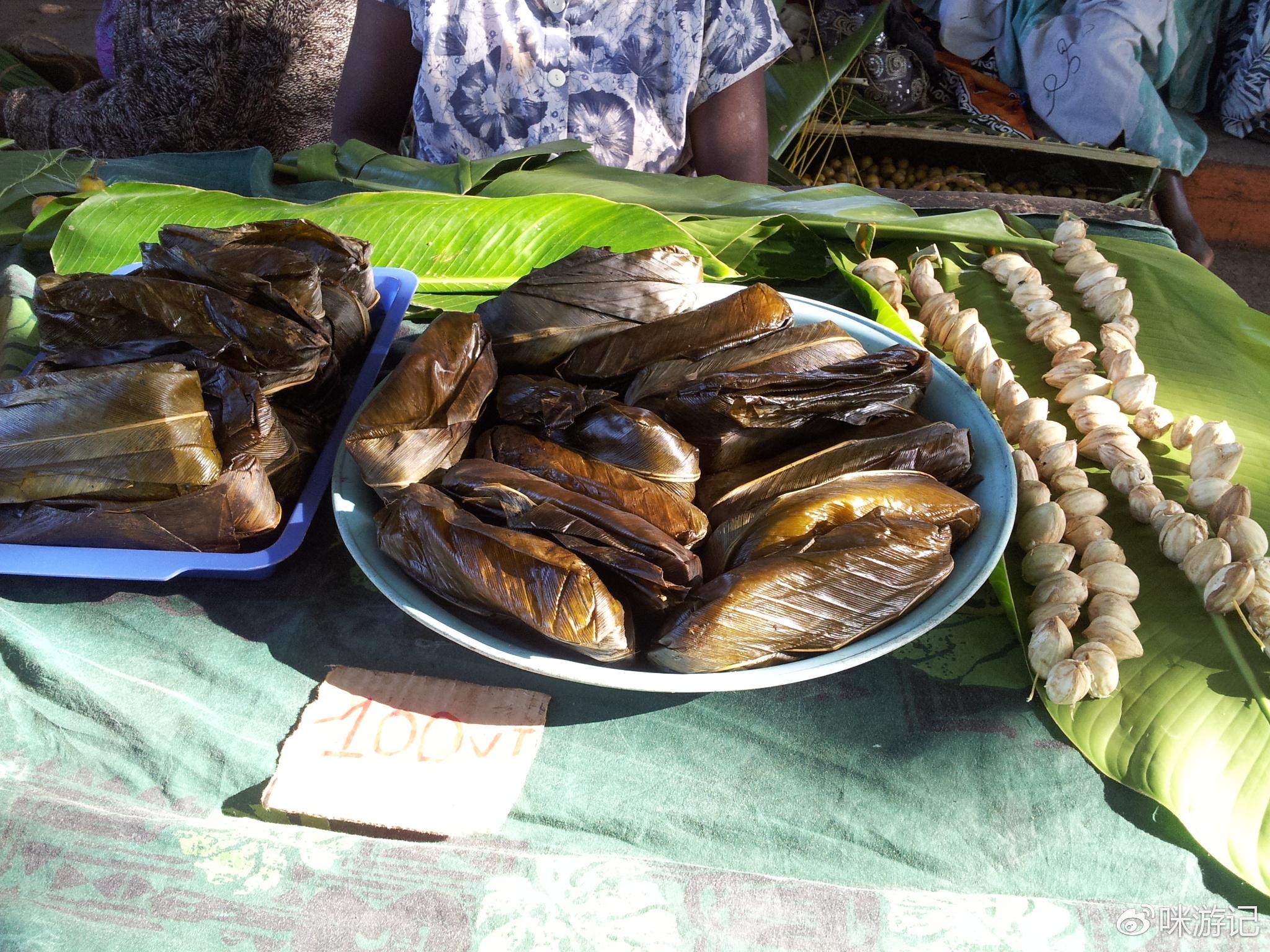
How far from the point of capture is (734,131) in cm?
213

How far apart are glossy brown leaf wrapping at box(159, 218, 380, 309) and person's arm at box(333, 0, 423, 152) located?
115 centimetres

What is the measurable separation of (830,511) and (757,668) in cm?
17

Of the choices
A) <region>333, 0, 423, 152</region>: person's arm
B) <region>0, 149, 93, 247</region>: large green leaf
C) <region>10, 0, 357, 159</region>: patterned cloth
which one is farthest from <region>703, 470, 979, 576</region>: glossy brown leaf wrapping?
<region>10, 0, 357, 159</region>: patterned cloth

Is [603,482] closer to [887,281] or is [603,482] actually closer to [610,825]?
[610,825]

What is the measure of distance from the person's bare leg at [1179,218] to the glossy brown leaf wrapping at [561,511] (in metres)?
2.31

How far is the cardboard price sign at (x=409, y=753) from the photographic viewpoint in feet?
2.59

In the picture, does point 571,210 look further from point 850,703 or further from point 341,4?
point 341,4

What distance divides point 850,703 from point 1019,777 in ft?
0.55

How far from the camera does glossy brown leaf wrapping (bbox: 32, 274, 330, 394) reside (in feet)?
3.14

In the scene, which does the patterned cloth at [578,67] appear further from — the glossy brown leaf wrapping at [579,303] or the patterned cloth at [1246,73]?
the patterned cloth at [1246,73]

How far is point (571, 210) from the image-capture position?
1295 mm

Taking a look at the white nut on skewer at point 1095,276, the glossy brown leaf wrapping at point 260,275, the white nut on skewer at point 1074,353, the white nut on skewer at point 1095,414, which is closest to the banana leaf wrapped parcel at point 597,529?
the glossy brown leaf wrapping at point 260,275

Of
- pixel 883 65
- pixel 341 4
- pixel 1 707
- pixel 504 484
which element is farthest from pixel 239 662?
pixel 883 65

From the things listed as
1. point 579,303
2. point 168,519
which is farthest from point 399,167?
point 168,519
